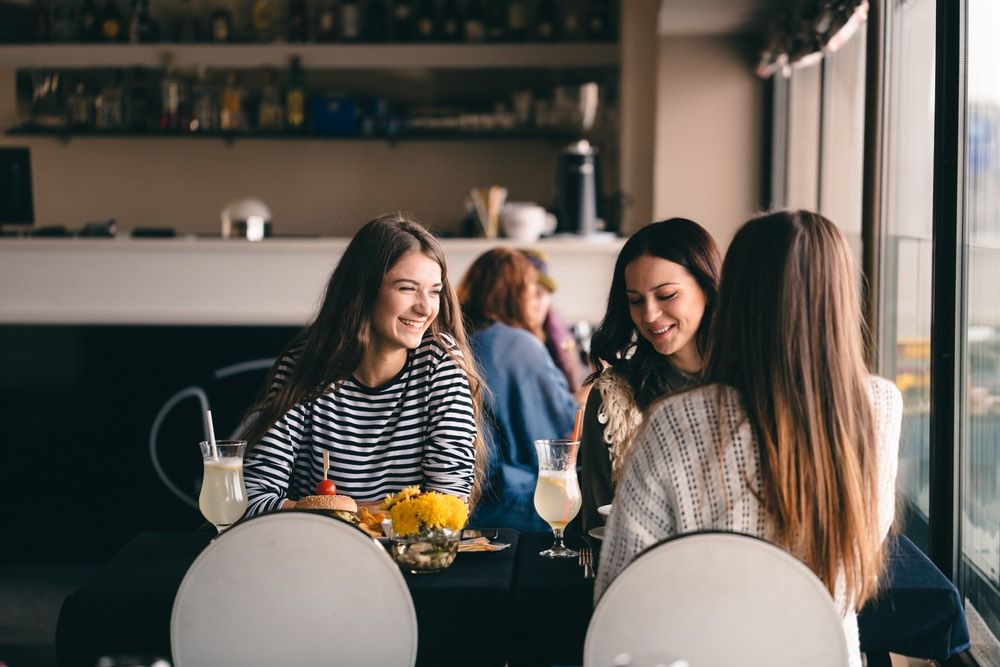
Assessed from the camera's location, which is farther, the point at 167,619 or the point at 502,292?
the point at 502,292

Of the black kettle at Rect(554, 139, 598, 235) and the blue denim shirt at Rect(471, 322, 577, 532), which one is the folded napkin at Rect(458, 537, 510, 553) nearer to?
the blue denim shirt at Rect(471, 322, 577, 532)

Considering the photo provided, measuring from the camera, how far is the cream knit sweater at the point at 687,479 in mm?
1443

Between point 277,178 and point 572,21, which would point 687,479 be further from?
point 277,178

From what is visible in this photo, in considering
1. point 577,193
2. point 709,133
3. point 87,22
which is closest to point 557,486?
point 577,193

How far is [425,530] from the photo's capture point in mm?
1778

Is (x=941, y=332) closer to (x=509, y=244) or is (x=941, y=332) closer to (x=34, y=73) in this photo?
(x=509, y=244)

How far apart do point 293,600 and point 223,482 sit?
476mm

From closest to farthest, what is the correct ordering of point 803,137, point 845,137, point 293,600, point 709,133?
point 293,600
point 845,137
point 803,137
point 709,133

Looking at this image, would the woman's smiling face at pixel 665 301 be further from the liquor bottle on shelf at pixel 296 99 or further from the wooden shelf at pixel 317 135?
the liquor bottle on shelf at pixel 296 99

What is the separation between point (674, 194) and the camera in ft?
16.5

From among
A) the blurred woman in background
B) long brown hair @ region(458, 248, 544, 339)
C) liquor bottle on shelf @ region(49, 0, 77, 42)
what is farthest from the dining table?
liquor bottle on shelf @ region(49, 0, 77, 42)

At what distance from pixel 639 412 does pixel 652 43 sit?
132 inches

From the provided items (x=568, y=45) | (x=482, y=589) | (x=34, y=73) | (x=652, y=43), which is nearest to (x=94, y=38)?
(x=34, y=73)

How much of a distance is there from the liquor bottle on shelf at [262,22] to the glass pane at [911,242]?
408 centimetres
